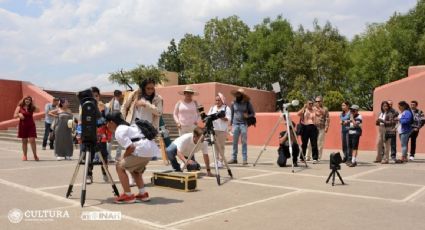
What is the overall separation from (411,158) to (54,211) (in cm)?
1073

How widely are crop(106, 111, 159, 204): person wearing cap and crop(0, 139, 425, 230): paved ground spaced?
9.2 inches

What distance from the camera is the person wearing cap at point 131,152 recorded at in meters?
5.91

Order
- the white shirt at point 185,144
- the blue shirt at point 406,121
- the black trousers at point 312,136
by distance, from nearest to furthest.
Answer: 1. the white shirt at point 185,144
2. the black trousers at point 312,136
3. the blue shirt at point 406,121

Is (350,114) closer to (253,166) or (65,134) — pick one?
(253,166)

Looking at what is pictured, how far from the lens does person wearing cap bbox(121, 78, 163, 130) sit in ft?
23.3

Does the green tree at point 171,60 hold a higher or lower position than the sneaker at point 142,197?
higher

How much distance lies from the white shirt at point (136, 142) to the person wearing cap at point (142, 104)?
1.10 metres

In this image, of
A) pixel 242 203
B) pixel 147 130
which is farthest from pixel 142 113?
pixel 242 203

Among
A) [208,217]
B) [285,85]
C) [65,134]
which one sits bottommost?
[208,217]

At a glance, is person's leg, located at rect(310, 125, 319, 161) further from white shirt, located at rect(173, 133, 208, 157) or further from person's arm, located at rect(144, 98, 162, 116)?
person's arm, located at rect(144, 98, 162, 116)

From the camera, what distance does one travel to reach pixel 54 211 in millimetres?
5453

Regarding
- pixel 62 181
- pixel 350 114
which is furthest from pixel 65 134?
pixel 350 114

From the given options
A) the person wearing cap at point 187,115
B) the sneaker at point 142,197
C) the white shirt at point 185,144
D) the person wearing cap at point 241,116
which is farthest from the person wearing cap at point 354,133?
the sneaker at point 142,197

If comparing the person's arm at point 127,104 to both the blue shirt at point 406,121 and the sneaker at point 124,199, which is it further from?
the blue shirt at point 406,121
